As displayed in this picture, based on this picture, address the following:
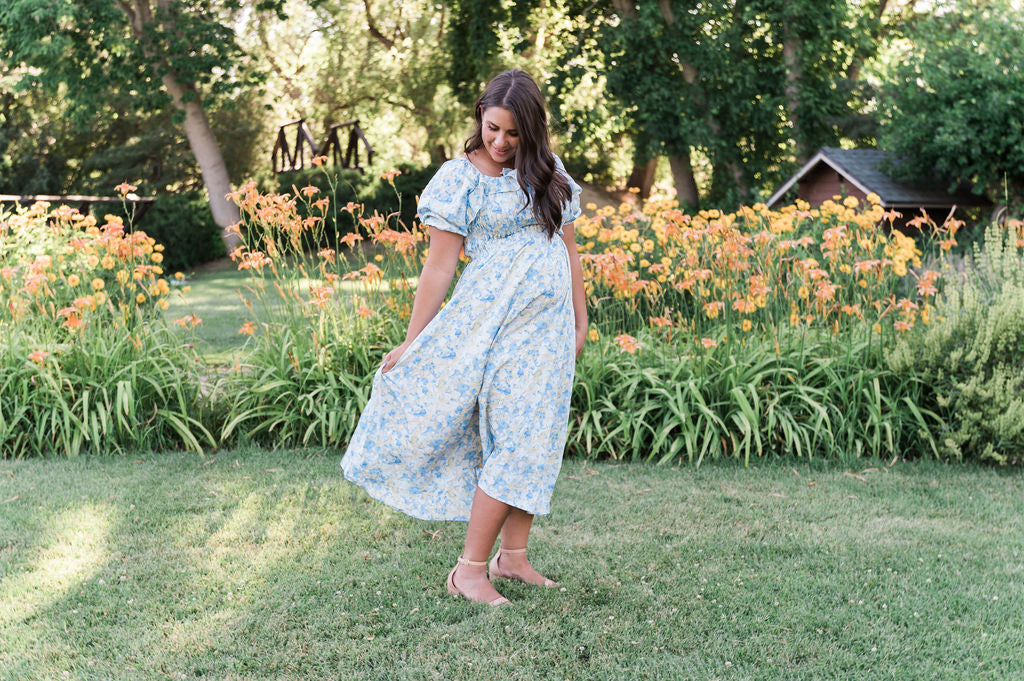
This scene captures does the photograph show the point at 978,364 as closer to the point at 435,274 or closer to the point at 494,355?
the point at 494,355

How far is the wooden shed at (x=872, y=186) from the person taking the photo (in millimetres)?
11625

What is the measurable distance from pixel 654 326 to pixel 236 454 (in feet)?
8.00

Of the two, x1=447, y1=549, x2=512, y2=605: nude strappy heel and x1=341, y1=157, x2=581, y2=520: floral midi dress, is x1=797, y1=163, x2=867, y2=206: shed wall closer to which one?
x1=341, y1=157, x2=581, y2=520: floral midi dress

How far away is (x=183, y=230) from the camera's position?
15.9 m

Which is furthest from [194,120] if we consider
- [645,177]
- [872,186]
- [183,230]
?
[872,186]

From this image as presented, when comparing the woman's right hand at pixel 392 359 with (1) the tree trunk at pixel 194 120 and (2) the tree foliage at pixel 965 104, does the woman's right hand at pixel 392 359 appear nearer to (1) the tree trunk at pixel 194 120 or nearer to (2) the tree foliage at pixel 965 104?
(2) the tree foliage at pixel 965 104

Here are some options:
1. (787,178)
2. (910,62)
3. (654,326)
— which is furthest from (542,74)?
(654,326)

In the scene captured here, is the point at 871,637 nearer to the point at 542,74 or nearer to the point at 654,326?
the point at 654,326

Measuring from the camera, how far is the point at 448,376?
2672 millimetres

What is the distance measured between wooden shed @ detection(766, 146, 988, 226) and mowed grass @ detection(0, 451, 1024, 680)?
27.1 feet

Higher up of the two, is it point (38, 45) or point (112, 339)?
point (38, 45)

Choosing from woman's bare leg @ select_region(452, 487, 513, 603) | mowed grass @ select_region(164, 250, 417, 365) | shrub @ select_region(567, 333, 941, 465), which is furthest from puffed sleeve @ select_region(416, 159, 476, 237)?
mowed grass @ select_region(164, 250, 417, 365)

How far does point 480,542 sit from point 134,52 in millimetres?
14371

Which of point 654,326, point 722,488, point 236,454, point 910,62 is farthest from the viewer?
point 910,62
